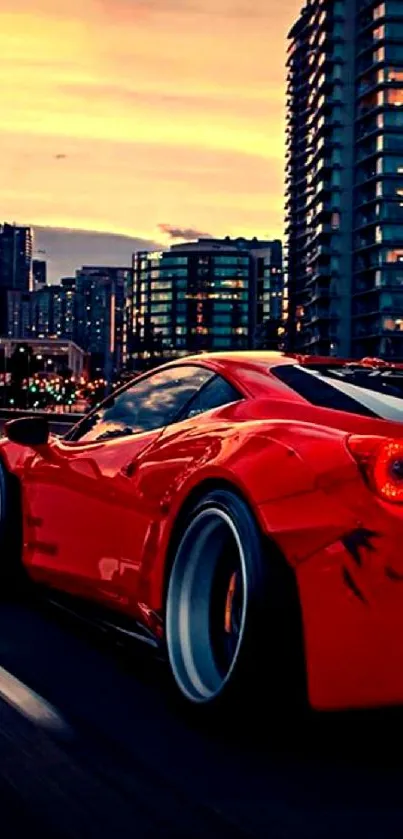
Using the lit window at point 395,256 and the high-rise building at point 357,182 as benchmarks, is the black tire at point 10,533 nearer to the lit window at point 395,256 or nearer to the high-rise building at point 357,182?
the high-rise building at point 357,182

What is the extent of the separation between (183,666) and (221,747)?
1.41 feet

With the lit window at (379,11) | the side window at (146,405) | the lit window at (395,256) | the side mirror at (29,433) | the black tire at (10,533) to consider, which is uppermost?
the lit window at (379,11)

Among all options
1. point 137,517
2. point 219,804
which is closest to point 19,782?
point 219,804

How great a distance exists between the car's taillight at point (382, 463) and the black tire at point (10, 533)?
3.20 metres

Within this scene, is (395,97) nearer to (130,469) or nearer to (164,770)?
(130,469)

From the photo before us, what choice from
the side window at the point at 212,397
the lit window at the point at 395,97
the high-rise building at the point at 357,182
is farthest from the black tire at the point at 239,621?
the lit window at the point at 395,97

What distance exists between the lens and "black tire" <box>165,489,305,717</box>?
4.08 m

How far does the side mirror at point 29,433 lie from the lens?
6715mm

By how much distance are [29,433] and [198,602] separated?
224 cm

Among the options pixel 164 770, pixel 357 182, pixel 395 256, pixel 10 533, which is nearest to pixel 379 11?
pixel 357 182

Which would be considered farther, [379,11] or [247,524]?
[379,11]

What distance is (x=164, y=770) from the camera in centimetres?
394

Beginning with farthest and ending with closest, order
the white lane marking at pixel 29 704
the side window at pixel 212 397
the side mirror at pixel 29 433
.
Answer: the side mirror at pixel 29 433
the side window at pixel 212 397
the white lane marking at pixel 29 704

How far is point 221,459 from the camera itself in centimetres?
454
